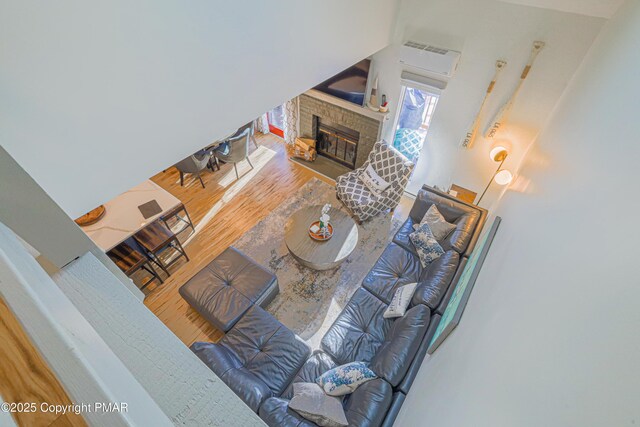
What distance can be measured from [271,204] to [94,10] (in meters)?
3.49

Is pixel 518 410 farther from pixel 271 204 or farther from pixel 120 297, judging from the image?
pixel 271 204

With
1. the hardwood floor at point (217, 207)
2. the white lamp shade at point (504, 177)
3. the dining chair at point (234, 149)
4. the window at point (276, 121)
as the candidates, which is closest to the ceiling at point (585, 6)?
the white lamp shade at point (504, 177)

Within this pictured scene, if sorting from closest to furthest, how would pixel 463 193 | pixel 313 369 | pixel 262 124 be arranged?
pixel 313 369
pixel 463 193
pixel 262 124

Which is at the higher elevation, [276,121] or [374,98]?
[374,98]

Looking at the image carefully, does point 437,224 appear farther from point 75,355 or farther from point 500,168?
point 75,355

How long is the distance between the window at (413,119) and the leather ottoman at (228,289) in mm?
2987

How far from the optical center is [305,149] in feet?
17.6

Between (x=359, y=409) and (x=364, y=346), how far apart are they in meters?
0.68

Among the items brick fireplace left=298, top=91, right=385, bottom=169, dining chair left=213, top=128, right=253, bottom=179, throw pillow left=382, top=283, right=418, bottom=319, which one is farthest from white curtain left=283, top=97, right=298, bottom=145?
throw pillow left=382, top=283, right=418, bottom=319

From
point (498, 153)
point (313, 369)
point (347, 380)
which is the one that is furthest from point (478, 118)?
point (313, 369)

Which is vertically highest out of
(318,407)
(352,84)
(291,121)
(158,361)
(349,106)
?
(352,84)

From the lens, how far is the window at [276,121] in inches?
230

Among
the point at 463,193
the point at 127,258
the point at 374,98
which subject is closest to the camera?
the point at 127,258

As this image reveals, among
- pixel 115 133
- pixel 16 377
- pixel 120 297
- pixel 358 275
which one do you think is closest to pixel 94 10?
pixel 115 133
